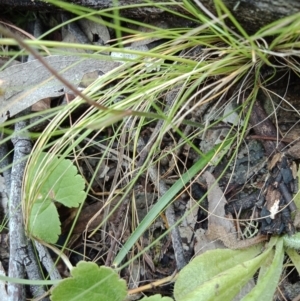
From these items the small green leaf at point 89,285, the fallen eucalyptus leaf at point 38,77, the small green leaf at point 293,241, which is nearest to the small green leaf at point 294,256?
the small green leaf at point 293,241

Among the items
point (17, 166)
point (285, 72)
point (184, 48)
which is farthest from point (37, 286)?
point (285, 72)

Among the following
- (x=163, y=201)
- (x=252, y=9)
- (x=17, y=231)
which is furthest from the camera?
(x=17, y=231)

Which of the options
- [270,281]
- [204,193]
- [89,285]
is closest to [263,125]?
[204,193]

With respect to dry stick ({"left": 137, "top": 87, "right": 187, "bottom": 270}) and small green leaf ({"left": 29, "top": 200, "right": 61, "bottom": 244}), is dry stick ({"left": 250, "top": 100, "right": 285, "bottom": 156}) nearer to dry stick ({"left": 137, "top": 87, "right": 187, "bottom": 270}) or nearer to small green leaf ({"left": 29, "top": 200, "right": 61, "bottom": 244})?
dry stick ({"left": 137, "top": 87, "right": 187, "bottom": 270})

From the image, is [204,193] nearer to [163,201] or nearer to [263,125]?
[163,201]

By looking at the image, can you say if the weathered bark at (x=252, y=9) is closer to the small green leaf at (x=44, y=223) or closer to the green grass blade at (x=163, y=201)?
the green grass blade at (x=163, y=201)
